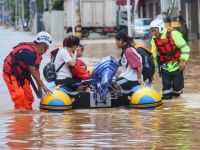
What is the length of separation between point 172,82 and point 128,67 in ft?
5.14

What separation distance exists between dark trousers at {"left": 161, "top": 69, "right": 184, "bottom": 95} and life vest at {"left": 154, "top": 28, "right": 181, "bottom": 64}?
273mm

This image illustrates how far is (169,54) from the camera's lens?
48.1 feet

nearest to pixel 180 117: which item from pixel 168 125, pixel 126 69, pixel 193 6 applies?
pixel 168 125

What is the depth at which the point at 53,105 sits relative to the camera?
520 inches

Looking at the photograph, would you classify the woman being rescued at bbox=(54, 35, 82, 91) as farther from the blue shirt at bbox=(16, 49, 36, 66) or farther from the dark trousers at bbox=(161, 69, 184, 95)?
the dark trousers at bbox=(161, 69, 184, 95)

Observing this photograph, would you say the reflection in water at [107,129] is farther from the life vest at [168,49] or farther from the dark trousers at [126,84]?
the life vest at [168,49]

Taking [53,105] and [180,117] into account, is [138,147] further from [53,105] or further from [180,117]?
[53,105]

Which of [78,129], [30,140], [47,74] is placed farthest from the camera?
[47,74]

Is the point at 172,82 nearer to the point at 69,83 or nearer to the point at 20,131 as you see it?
the point at 69,83

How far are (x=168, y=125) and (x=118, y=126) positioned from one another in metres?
0.72

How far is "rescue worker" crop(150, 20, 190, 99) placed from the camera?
14500 millimetres

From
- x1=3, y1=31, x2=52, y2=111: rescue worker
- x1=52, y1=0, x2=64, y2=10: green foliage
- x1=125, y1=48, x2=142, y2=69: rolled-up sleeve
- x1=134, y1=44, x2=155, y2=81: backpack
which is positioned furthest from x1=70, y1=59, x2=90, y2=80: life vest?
x1=52, y1=0, x2=64, y2=10: green foliage

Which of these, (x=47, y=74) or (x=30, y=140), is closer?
(x=30, y=140)

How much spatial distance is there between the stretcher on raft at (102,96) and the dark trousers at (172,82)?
1164 millimetres
